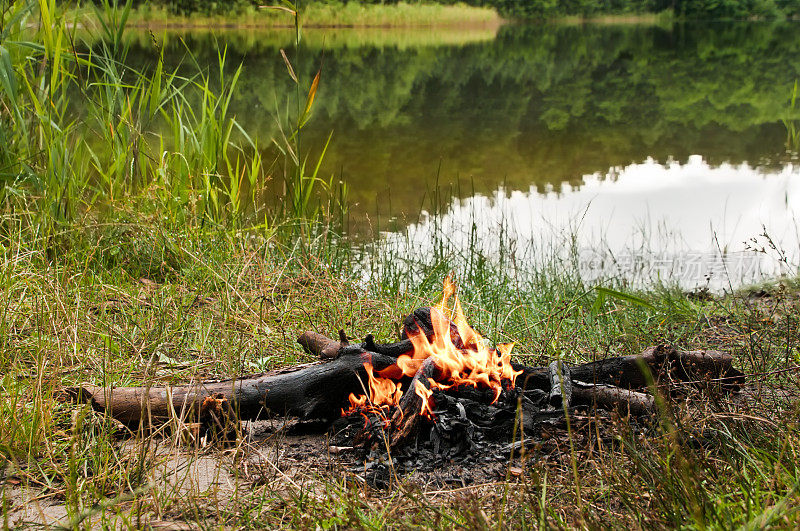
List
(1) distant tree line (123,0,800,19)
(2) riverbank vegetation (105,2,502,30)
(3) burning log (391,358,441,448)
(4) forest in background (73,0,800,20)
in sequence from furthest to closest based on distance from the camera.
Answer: (1) distant tree line (123,0,800,19) < (4) forest in background (73,0,800,20) < (2) riverbank vegetation (105,2,502,30) < (3) burning log (391,358,441,448)

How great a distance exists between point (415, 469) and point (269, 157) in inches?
322

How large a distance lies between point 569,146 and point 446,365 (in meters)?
9.06

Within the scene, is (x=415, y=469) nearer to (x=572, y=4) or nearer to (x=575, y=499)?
(x=575, y=499)

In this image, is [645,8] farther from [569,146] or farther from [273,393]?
[273,393]

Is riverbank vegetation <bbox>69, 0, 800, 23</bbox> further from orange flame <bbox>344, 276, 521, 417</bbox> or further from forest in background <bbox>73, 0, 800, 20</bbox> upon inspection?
orange flame <bbox>344, 276, 521, 417</bbox>

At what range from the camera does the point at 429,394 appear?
2.46 m

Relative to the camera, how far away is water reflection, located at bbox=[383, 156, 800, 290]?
5371mm

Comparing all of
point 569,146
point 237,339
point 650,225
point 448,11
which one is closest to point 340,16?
point 448,11

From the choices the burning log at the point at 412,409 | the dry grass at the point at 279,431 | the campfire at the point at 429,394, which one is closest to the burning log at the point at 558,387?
the campfire at the point at 429,394

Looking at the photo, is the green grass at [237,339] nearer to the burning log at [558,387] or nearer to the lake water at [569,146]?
the burning log at [558,387]

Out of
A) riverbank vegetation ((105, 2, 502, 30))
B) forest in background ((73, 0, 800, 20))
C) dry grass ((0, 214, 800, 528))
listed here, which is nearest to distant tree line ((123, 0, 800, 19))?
forest in background ((73, 0, 800, 20))

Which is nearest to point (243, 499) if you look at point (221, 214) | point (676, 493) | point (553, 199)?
point (676, 493)

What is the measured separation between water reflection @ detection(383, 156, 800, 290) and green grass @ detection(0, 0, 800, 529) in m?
0.40

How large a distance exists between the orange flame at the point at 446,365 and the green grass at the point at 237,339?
23 cm
